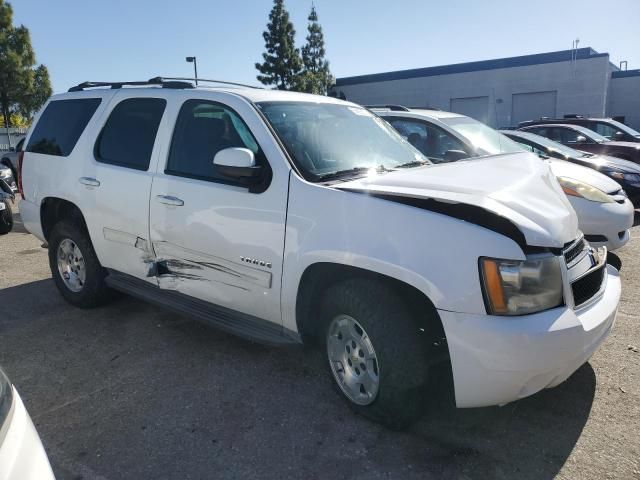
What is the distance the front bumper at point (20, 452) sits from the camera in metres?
1.39

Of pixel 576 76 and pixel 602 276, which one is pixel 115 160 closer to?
pixel 602 276

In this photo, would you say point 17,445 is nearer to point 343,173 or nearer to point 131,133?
point 343,173

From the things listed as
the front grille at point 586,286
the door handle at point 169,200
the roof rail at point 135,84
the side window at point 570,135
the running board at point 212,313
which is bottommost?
the running board at point 212,313

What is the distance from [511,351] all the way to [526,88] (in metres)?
38.0

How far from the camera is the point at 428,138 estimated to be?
6.35m

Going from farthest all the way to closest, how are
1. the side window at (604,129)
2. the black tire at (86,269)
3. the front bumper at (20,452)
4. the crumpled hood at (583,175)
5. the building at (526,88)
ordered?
1. the building at (526,88)
2. the side window at (604,129)
3. the crumpled hood at (583,175)
4. the black tire at (86,269)
5. the front bumper at (20,452)

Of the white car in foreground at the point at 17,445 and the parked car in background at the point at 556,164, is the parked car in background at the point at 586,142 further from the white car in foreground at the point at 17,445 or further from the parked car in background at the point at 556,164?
the white car in foreground at the point at 17,445

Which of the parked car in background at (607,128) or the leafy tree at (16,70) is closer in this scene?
the parked car in background at (607,128)

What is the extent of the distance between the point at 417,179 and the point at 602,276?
1223mm

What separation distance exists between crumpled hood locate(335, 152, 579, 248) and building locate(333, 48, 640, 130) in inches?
1312

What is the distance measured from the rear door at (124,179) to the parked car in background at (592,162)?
19.8ft

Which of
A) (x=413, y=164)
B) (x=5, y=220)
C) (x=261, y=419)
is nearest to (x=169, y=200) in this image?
(x=261, y=419)

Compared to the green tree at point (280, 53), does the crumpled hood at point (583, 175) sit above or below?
below

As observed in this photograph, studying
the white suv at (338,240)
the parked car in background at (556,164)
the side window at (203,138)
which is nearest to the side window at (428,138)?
the parked car in background at (556,164)
